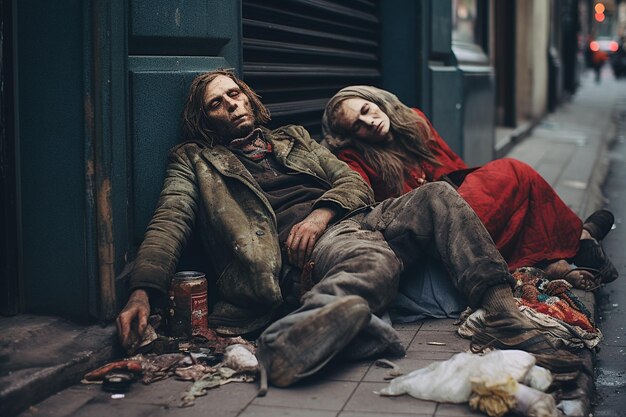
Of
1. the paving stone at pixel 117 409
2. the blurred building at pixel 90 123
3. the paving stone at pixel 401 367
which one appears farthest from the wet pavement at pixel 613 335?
the blurred building at pixel 90 123

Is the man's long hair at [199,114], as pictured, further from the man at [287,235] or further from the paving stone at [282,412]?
the paving stone at [282,412]

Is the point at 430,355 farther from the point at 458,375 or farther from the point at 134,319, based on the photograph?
the point at 134,319

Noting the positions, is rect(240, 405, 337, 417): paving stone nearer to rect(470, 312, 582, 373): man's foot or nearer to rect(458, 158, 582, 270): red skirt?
rect(470, 312, 582, 373): man's foot

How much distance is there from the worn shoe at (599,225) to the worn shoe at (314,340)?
8.45 ft

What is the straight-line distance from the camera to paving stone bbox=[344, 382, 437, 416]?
3.27 meters

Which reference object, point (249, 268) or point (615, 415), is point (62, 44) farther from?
point (615, 415)

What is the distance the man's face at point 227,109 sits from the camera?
4449 mm

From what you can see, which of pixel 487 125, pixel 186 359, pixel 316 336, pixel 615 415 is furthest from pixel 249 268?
pixel 487 125

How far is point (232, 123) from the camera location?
14.8 feet

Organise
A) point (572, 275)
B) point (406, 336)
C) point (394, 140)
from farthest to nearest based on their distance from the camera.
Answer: point (394, 140), point (572, 275), point (406, 336)

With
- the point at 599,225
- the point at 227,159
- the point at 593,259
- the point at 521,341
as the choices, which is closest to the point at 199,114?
the point at 227,159

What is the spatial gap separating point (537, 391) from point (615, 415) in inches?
18.0

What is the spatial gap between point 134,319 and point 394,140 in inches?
83.4

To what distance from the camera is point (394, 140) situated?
17.6 feet
